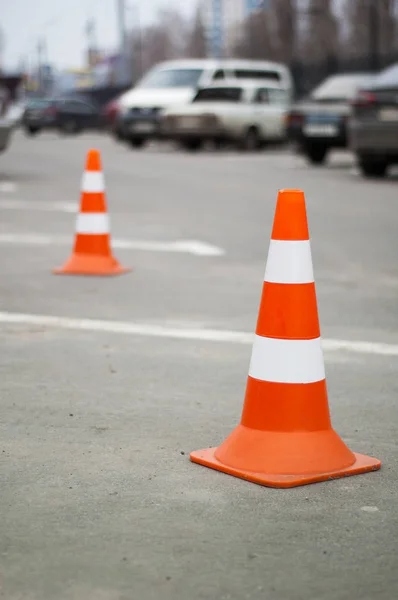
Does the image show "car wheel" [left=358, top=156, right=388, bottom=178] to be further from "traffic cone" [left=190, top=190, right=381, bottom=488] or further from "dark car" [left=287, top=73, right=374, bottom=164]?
"traffic cone" [left=190, top=190, right=381, bottom=488]

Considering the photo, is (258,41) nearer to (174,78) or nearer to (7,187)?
(174,78)

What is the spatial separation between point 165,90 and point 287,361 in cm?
2699

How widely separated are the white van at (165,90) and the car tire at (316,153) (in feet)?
20.0

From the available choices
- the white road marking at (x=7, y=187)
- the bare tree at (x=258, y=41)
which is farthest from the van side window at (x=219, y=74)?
the bare tree at (x=258, y=41)

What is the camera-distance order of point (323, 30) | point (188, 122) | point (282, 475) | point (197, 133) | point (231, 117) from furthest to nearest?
point (323, 30), point (231, 117), point (197, 133), point (188, 122), point (282, 475)

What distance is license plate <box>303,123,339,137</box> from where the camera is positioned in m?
22.5

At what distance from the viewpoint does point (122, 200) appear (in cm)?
1558

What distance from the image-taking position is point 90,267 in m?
9.09

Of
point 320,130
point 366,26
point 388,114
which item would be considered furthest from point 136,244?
point 366,26

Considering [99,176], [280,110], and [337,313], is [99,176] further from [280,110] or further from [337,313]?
[280,110]

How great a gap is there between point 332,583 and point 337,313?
434 centimetres

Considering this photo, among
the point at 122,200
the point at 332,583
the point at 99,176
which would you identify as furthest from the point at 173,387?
the point at 122,200

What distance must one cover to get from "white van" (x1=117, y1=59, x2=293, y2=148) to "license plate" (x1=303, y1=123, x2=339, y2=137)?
6.99 metres

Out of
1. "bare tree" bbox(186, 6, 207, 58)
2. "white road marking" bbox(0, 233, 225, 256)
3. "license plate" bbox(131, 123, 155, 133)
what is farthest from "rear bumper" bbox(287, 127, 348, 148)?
"bare tree" bbox(186, 6, 207, 58)
